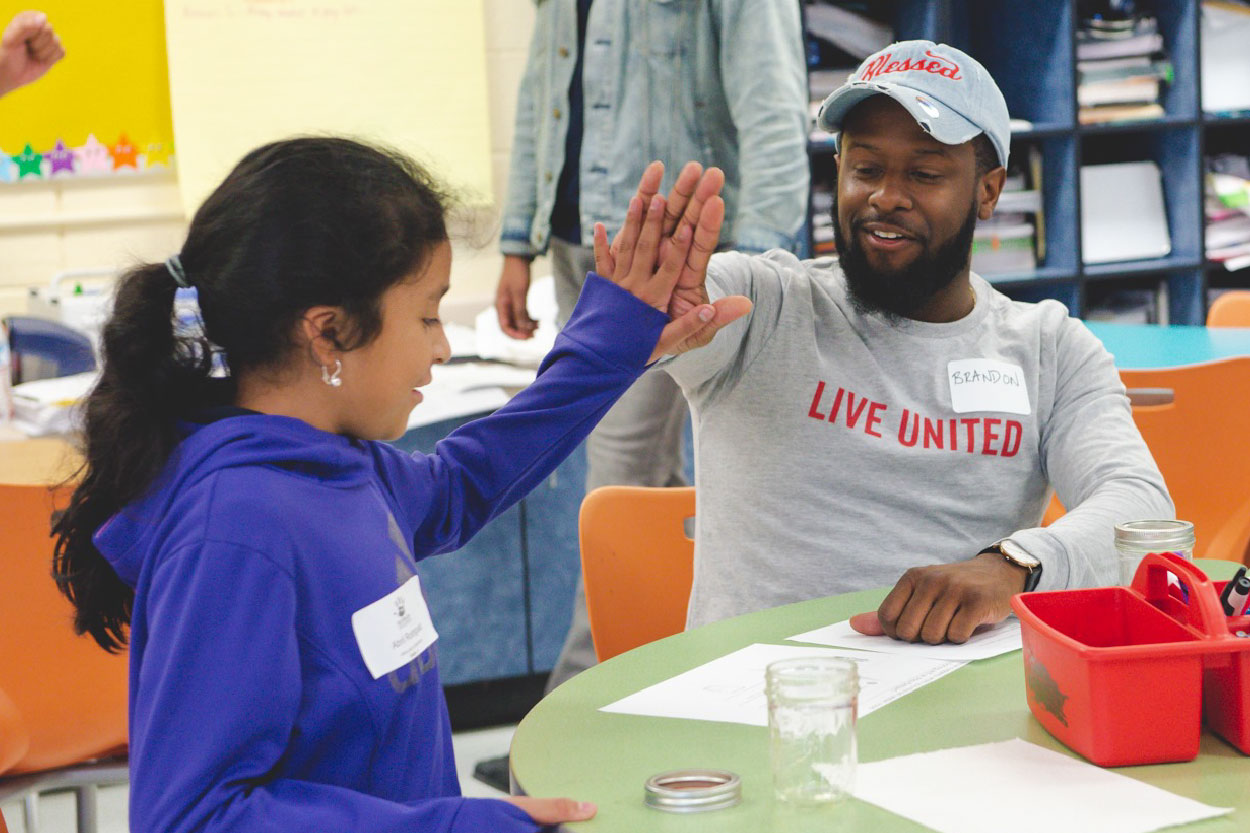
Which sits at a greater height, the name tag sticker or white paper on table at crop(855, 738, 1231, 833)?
the name tag sticker

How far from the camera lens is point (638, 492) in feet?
5.80

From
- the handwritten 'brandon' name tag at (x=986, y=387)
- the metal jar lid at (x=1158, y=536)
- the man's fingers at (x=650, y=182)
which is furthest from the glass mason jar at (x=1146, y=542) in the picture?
the man's fingers at (x=650, y=182)

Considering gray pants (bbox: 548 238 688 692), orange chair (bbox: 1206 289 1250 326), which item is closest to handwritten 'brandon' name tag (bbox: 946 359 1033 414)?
gray pants (bbox: 548 238 688 692)

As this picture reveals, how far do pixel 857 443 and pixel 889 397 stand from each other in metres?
0.07

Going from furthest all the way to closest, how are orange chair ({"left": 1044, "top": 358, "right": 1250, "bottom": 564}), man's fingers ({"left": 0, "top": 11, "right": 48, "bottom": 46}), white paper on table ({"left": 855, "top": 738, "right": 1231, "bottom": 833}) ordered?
orange chair ({"left": 1044, "top": 358, "right": 1250, "bottom": 564}) → man's fingers ({"left": 0, "top": 11, "right": 48, "bottom": 46}) → white paper on table ({"left": 855, "top": 738, "right": 1231, "bottom": 833})

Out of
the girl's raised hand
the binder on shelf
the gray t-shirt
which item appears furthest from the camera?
the binder on shelf

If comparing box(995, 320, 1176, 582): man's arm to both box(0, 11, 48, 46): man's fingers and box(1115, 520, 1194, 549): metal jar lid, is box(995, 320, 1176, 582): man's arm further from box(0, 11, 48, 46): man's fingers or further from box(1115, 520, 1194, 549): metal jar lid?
box(0, 11, 48, 46): man's fingers

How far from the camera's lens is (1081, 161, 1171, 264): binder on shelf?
4297 mm

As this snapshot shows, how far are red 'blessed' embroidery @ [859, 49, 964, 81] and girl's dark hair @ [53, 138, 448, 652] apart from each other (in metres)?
0.80

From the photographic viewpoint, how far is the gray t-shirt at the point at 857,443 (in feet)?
5.19

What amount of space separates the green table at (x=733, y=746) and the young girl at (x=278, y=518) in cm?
8

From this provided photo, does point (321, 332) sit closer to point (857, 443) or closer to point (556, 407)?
point (556, 407)

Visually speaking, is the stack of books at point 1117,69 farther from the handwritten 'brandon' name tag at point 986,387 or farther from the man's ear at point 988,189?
the handwritten 'brandon' name tag at point 986,387

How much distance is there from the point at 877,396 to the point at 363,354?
0.77m
